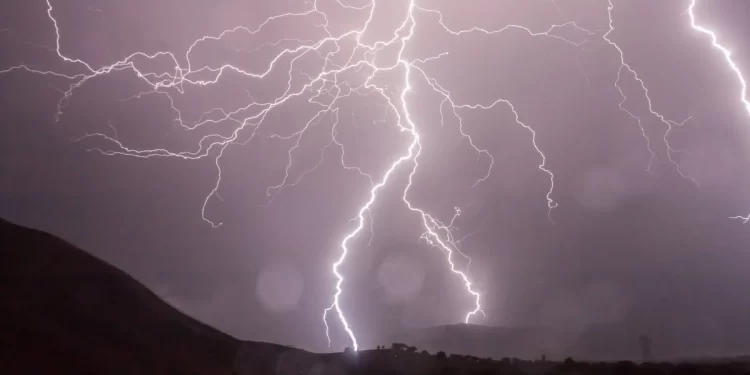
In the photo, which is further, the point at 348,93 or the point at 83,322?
the point at 348,93

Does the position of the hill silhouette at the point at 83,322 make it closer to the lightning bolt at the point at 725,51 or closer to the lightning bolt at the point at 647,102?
the lightning bolt at the point at 647,102

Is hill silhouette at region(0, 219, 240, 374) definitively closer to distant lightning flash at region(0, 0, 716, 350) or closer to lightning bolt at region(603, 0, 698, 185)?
distant lightning flash at region(0, 0, 716, 350)

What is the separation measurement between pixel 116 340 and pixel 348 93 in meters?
5.65

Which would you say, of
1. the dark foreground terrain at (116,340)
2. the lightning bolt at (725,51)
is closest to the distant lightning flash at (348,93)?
the lightning bolt at (725,51)

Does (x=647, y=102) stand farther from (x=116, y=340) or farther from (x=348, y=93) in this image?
(x=116, y=340)

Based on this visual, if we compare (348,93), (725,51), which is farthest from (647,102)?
(348,93)

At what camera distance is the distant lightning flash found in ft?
26.1

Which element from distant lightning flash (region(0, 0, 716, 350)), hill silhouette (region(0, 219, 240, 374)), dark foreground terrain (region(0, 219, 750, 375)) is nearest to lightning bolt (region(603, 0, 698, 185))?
distant lightning flash (region(0, 0, 716, 350))

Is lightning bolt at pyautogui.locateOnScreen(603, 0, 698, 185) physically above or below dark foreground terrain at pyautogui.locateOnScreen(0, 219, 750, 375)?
above

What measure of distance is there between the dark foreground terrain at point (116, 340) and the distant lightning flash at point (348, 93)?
2245 millimetres

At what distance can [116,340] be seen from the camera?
435 centimetres

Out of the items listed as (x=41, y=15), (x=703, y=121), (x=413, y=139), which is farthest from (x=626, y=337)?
(x=41, y=15)

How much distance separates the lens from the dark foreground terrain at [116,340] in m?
3.68

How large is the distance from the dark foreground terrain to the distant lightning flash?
2.25 meters
